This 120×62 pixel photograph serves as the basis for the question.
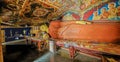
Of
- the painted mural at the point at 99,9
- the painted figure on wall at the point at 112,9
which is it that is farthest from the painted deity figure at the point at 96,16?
the painted figure on wall at the point at 112,9

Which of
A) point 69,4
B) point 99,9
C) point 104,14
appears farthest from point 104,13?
point 69,4

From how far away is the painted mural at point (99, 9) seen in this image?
2070mm

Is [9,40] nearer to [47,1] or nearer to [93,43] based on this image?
[47,1]

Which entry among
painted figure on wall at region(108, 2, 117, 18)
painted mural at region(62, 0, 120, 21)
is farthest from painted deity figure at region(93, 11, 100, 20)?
painted figure on wall at region(108, 2, 117, 18)

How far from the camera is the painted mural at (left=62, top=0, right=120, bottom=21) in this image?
2070 millimetres

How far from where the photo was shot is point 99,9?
2318 mm

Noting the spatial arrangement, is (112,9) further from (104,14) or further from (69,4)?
(69,4)

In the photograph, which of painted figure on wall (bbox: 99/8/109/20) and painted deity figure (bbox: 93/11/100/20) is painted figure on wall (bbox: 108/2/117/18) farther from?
painted deity figure (bbox: 93/11/100/20)

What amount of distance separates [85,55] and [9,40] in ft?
9.78

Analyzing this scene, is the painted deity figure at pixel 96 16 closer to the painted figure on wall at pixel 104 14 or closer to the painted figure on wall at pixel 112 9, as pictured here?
the painted figure on wall at pixel 104 14

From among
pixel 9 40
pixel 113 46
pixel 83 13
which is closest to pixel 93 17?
pixel 83 13

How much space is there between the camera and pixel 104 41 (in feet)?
6.16

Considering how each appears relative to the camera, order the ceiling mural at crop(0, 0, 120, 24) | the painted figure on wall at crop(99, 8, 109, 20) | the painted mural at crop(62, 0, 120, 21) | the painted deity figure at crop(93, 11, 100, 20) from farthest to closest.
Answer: the painted deity figure at crop(93, 11, 100, 20) < the painted figure on wall at crop(99, 8, 109, 20) < the painted mural at crop(62, 0, 120, 21) < the ceiling mural at crop(0, 0, 120, 24)

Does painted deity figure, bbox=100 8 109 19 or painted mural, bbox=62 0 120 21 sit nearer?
painted mural, bbox=62 0 120 21
